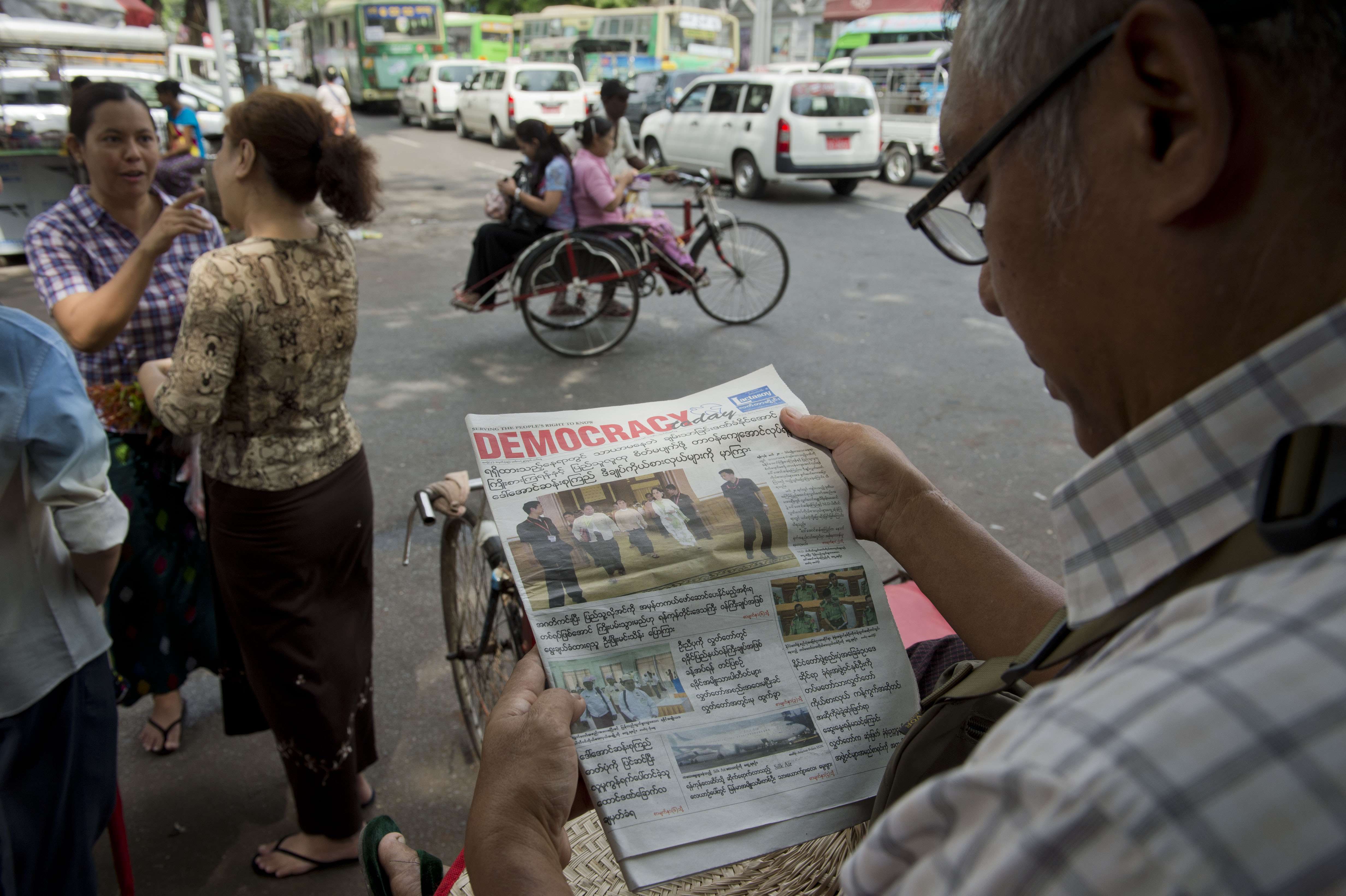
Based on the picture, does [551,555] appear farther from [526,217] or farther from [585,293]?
[526,217]

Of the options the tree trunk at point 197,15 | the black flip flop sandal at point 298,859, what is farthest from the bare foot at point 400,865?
the tree trunk at point 197,15

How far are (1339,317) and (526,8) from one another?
37.4m

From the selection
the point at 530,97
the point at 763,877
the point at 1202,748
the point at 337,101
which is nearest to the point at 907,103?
the point at 530,97

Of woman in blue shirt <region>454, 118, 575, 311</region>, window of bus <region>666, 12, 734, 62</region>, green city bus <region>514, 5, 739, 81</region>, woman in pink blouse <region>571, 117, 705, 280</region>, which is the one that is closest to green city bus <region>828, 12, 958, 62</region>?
green city bus <region>514, 5, 739, 81</region>

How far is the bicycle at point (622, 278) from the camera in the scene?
570 centimetres

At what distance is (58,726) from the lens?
1.62 m

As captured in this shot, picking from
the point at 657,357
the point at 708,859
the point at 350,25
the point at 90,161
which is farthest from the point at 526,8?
the point at 708,859

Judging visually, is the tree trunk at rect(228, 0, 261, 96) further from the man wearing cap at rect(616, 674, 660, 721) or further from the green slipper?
the man wearing cap at rect(616, 674, 660, 721)

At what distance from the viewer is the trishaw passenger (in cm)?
589

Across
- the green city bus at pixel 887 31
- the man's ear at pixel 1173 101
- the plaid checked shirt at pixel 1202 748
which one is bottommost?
the plaid checked shirt at pixel 1202 748

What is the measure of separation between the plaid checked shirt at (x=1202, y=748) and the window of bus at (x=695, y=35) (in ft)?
72.9

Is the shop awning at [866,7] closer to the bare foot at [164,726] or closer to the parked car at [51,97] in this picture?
the parked car at [51,97]

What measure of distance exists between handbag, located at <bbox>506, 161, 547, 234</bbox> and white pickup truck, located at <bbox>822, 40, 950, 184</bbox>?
24.0 feet

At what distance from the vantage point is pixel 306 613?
6.83 ft
